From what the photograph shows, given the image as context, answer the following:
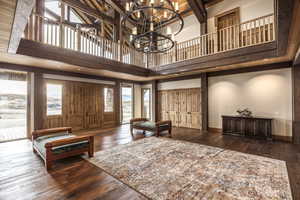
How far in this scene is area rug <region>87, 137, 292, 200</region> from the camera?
6.94 feet

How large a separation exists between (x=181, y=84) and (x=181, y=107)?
49.5 inches

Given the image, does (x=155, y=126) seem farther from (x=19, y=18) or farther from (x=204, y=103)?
→ (x=19, y=18)

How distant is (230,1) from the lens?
21.0 ft

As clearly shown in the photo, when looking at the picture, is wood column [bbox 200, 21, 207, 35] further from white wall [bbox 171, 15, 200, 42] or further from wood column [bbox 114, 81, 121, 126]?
wood column [bbox 114, 81, 121, 126]

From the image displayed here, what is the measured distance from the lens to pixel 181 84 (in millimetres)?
7590

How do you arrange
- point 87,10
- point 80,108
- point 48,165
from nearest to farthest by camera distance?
1. point 48,165
2. point 87,10
3. point 80,108

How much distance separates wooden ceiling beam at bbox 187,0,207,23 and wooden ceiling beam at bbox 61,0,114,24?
395cm

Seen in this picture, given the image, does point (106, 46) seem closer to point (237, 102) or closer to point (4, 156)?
point (4, 156)

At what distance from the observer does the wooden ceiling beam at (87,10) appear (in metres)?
5.71

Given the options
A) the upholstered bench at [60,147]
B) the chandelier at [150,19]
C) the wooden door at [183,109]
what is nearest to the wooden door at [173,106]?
the wooden door at [183,109]

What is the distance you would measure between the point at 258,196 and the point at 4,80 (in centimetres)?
793

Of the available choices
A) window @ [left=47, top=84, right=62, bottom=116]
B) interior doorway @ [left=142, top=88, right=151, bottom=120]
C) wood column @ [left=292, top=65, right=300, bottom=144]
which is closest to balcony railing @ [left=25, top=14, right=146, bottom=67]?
window @ [left=47, top=84, right=62, bottom=116]

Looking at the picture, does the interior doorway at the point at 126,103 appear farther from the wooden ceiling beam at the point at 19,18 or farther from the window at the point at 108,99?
the wooden ceiling beam at the point at 19,18

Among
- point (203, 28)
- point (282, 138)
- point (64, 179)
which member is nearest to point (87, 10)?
point (203, 28)
